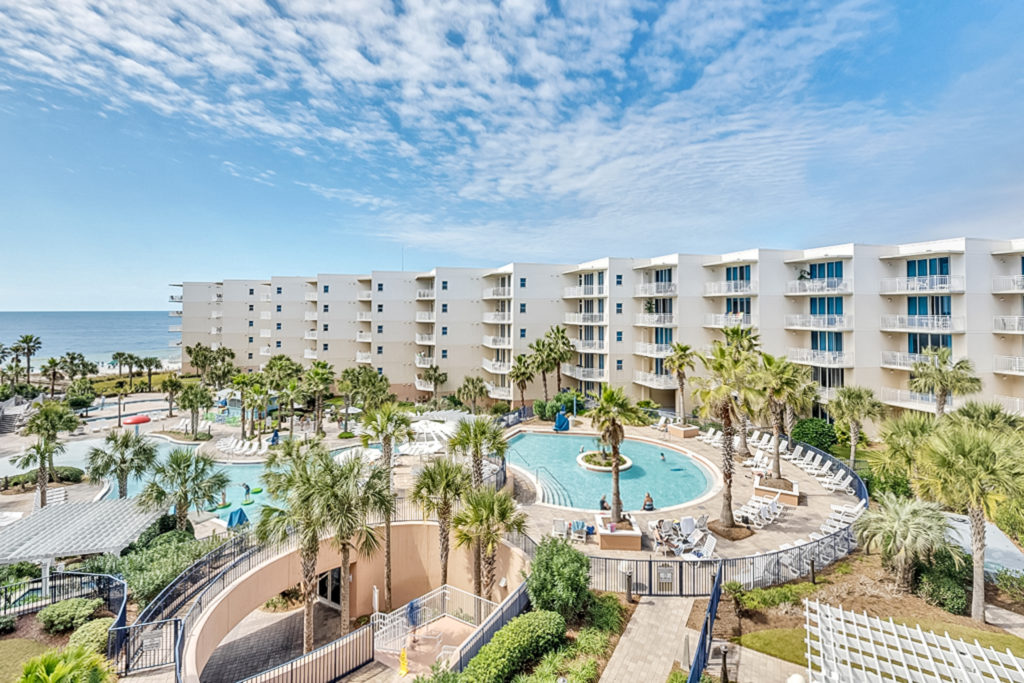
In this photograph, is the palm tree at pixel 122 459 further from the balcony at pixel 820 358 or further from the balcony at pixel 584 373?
the balcony at pixel 820 358

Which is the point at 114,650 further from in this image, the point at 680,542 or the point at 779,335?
the point at 779,335

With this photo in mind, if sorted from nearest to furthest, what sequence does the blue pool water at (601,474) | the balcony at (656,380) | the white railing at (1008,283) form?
the blue pool water at (601,474) < the white railing at (1008,283) < the balcony at (656,380)

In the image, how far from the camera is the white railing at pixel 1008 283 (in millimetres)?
27078

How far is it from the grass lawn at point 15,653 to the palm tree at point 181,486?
21.2 ft

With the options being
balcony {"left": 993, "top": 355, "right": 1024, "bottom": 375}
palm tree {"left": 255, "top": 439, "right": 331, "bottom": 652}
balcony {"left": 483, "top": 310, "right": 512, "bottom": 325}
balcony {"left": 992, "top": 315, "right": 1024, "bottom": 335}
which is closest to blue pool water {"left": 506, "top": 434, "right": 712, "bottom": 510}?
palm tree {"left": 255, "top": 439, "right": 331, "bottom": 652}

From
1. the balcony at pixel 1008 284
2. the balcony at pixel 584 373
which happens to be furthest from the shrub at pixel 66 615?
the balcony at pixel 1008 284

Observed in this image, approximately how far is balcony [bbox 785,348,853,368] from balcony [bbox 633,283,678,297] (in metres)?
9.37

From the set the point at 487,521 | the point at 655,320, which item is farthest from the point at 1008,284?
the point at 487,521

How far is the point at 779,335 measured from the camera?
114ft

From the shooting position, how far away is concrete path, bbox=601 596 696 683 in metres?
9.98

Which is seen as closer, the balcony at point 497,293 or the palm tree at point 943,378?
the palm tree at point 943,378

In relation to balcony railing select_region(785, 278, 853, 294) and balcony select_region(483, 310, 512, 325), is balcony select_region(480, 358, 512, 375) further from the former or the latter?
balcony railing select_region(785, 278, 853, 294)

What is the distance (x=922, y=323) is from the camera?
29.7 metres

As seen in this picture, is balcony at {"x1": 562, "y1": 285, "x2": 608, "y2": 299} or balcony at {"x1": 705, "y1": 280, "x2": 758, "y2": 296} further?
balcony at {"x1": 562, "y1": 285, "x2": 608, "y2": 299}
